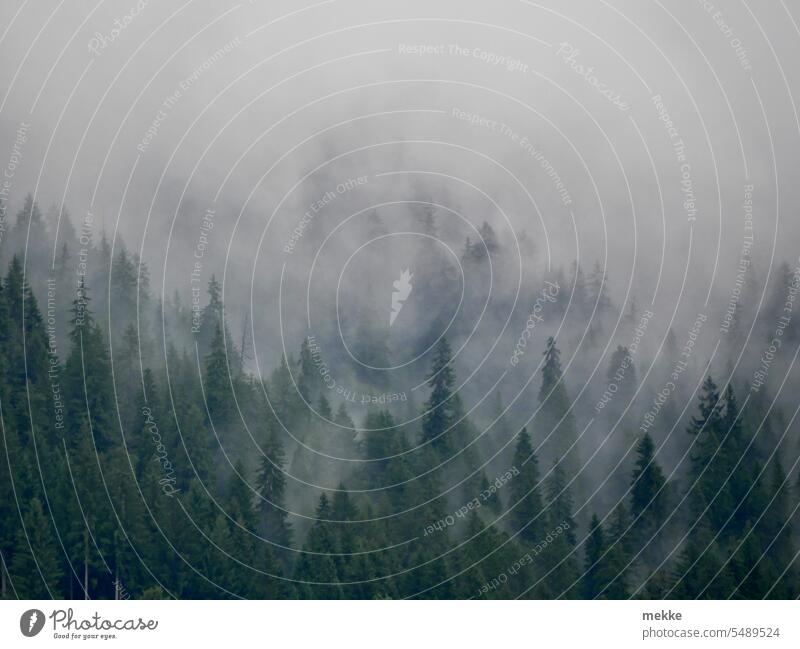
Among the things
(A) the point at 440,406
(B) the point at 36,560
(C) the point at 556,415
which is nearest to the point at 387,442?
(A) the point at 440,406

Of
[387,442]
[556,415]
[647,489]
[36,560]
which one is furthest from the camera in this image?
[647,489]

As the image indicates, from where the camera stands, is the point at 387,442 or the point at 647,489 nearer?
the point at 387,442

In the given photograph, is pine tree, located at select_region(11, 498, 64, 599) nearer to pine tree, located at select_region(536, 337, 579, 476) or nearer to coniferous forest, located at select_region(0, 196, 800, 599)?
coniferous forest, located at select_region(0, 196, 800, 599)

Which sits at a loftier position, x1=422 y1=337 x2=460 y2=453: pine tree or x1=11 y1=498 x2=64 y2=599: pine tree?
x1=422 y1=337 x2=460 y2=453: pine tree

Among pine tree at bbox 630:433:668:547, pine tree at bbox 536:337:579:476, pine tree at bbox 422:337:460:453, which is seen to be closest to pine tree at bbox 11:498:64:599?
pine tree at bbox 422:337:460:453

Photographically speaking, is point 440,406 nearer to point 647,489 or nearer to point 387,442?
point 387,442

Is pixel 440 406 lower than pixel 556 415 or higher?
higher

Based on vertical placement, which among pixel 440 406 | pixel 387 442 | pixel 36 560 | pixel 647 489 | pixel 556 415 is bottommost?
pixel 36 560
